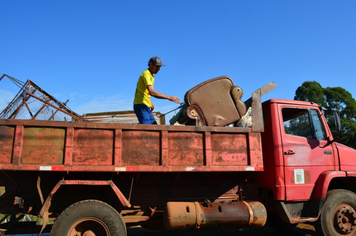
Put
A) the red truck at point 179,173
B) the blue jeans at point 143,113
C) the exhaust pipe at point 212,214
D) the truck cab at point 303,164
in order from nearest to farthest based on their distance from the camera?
the red truck at point 179,173
the exhaust pipe at point 212,214
the truck cab at point 303,164
the blue jeans at point 143,113

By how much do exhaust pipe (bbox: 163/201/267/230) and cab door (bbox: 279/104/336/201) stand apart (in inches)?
26.5

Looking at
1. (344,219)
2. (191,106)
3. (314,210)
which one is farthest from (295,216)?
(191,106)

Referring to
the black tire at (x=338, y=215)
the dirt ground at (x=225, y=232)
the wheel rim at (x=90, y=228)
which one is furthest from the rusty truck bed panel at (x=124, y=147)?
the dirt ground at (x=225, y=232)

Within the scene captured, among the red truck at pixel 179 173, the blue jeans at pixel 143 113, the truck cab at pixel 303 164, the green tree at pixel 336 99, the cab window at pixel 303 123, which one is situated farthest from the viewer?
the green tree at pixel 336 99

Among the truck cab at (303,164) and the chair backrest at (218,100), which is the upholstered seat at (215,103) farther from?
the truck cab at (303,164)

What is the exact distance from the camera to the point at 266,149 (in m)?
5.31

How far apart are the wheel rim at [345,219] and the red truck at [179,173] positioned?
0.06ft

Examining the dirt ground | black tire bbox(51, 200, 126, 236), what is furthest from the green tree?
black tire bbox(51, 200, 126, 236)

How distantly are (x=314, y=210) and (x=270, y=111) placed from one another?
6.23 feet

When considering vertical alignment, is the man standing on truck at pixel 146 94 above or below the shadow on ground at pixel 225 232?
above

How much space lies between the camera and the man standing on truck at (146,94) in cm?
525

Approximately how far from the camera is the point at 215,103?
514 cm

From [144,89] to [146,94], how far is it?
0.33 feet

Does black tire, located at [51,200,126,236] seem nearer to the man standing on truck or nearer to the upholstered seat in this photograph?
the man standing on truck
